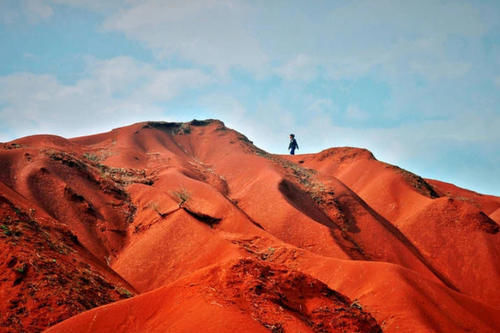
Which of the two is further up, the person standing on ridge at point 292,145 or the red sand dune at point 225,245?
the person standing on ridge at point 292,145

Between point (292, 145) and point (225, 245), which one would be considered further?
point (292, 145)

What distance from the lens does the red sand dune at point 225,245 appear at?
10445 millimetres

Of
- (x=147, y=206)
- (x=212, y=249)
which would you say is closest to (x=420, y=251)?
(x=212, y=249)

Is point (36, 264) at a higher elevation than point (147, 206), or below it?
below

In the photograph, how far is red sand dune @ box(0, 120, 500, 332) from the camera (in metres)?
10.4

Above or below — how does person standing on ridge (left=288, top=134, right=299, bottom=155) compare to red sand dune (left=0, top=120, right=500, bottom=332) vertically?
above

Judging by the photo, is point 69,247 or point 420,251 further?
point 420,251

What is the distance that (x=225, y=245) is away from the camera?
22.5 m

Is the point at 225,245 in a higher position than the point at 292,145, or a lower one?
lower

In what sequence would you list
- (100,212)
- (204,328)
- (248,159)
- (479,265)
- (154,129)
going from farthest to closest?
(154,129) < (248,159) < (479,265) < (100,212) < (204,328)

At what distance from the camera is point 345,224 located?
112ft

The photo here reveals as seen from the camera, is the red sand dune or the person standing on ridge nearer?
the red sand dune

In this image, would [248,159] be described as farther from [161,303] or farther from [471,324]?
[161,303]

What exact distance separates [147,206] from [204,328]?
68.9 ft
